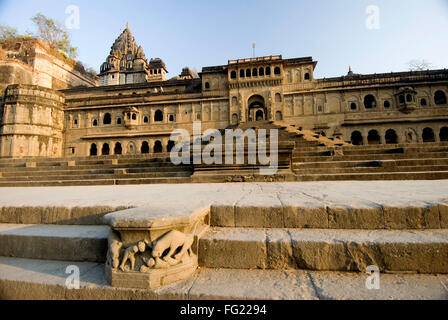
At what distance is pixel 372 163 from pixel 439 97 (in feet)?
89.5

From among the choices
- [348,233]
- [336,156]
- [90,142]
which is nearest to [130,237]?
[348,233]

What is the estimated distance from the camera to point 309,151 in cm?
831

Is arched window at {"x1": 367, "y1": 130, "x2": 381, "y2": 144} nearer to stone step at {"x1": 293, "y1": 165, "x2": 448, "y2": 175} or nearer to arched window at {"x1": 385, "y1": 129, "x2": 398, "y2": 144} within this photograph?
arched window at {"x1": 385, "y1": 129, "x2": 398, "y2": 144}

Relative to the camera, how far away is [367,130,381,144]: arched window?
23.8 meters

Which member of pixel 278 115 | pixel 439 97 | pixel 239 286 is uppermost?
pixel 439 97

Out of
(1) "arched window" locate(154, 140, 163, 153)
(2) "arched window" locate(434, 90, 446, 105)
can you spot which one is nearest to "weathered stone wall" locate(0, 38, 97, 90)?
(1) "arched window" locate(154, 140, 163, 153)

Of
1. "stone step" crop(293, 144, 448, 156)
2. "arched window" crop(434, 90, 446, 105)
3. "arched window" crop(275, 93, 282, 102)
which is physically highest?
"arched window" crop(275, 93, 282, 102)

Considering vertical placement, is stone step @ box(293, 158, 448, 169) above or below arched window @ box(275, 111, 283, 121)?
below

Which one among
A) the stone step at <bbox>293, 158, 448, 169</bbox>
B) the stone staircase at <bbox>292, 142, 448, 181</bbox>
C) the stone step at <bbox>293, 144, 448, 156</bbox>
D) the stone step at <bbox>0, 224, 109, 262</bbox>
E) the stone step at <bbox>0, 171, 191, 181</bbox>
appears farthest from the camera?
the stone step at <bbox>293, 144, 448, 156</bbox>

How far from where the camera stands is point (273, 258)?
1661 millimetres

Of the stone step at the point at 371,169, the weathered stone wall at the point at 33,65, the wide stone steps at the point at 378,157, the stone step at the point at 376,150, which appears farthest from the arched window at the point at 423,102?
the weathered stone wall at the point at 33,65

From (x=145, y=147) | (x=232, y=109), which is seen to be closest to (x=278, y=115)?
(x=232, y=109)

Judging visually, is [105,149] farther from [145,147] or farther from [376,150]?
[376,150]

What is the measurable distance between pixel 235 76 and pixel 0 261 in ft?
85.0
